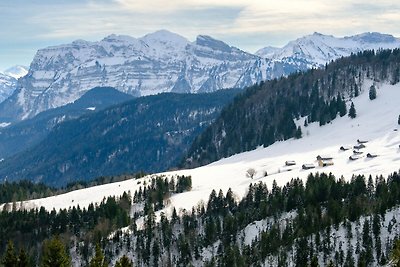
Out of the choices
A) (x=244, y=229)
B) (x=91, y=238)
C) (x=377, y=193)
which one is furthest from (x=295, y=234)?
(x=91, y=238)

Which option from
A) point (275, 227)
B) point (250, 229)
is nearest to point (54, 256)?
point (275, 227)

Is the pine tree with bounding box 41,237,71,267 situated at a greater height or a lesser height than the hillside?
greater

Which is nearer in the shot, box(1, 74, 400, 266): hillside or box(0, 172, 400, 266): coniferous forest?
box(1, 74, 400, 266): hillside

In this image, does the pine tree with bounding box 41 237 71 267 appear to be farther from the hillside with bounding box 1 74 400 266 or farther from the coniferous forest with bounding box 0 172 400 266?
the hillside with bounding box 1 74 400 266

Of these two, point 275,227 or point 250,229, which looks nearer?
point 275,227

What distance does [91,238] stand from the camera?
17375cm

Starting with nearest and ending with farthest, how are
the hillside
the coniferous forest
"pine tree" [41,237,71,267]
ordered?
"pine tree" [41,237,71,267] < the hillside < the coniferous forest

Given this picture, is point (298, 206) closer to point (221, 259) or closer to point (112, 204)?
point (221, 259)

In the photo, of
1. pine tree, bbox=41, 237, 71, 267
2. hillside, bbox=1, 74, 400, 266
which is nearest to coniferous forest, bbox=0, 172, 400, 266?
hillside, bbox=1, 74, 400, 266

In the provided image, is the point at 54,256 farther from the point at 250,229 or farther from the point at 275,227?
the point at 250,229

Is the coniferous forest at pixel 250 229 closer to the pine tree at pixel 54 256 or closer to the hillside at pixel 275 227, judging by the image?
the hillside at pixel 275 227

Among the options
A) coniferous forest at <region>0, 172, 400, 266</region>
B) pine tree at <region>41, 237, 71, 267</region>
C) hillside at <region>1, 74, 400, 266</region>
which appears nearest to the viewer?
pine tree at <region>41, 237, 71, 267</region>

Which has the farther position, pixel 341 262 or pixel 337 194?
pixel 337 194

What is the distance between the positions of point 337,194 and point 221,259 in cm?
4226
